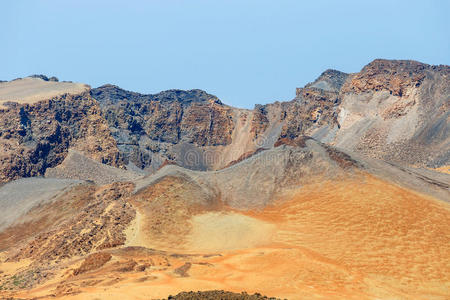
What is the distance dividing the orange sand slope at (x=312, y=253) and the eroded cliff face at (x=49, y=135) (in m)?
59.6

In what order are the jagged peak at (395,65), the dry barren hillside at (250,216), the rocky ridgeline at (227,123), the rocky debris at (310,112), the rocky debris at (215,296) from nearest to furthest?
the rocky debris at (215,296) → the dry barren hillside at (250,216) → the rocky ridgeline at (227,123) → the jagged peak at (395,65) → the rocky debris at (310,112)

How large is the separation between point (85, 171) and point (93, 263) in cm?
6370

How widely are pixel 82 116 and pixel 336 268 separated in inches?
3831

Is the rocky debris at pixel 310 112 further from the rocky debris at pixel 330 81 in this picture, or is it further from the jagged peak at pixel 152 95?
the jagged peak at pixel 152 95

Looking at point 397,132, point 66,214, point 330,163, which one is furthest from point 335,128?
point 66,214

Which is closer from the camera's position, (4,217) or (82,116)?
(4,217)

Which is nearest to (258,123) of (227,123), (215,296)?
(227,123)

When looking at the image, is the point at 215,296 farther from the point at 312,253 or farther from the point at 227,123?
the point at 227,123

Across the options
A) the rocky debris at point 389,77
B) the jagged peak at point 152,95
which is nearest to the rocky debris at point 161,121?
the jagged peak at point 152,95

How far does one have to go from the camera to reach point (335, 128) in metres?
108

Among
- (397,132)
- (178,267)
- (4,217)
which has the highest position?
(397,132)

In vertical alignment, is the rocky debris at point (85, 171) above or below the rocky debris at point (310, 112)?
below

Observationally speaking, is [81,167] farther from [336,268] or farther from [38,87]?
[336,268]

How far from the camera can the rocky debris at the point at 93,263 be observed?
94.8 feet
